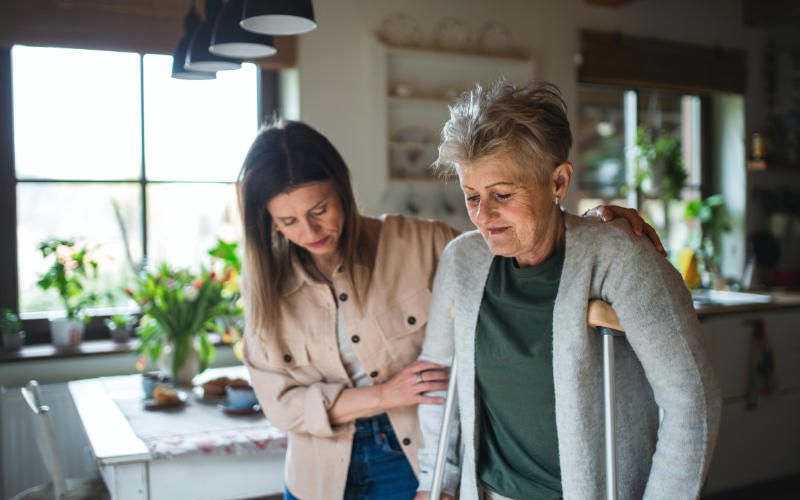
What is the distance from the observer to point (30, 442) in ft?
10.2

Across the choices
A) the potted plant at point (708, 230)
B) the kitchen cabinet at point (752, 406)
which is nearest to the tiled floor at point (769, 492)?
the kitchen cabinet at point (752, 406)

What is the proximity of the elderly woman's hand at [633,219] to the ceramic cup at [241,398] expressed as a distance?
1358mm

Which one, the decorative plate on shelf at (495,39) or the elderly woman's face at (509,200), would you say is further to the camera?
the decorative plate on shelf at (495,39)

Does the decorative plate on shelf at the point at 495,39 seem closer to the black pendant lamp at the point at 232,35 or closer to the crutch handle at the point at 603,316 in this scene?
the black pendant lamp at the point at 232,35

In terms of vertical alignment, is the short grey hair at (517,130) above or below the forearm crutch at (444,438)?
above

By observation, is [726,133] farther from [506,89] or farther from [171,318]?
[506,89]

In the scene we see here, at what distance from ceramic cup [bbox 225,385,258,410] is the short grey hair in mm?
1333

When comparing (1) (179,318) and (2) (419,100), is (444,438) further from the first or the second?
(2) (419,100)

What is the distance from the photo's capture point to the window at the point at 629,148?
4770 mm

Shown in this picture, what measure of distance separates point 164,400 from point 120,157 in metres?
1.41

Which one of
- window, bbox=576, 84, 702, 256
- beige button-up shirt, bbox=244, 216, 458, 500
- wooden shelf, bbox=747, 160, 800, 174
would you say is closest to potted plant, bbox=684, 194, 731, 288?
window, bbox=576, 84, 702, 256

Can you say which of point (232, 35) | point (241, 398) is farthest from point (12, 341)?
point (232, 35)

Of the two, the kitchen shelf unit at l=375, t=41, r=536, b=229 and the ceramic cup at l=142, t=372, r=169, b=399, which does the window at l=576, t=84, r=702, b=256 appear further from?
the ceramic cup at l=142, t=372, r=169, b=399

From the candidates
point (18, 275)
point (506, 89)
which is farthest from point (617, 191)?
point (506, 89)
